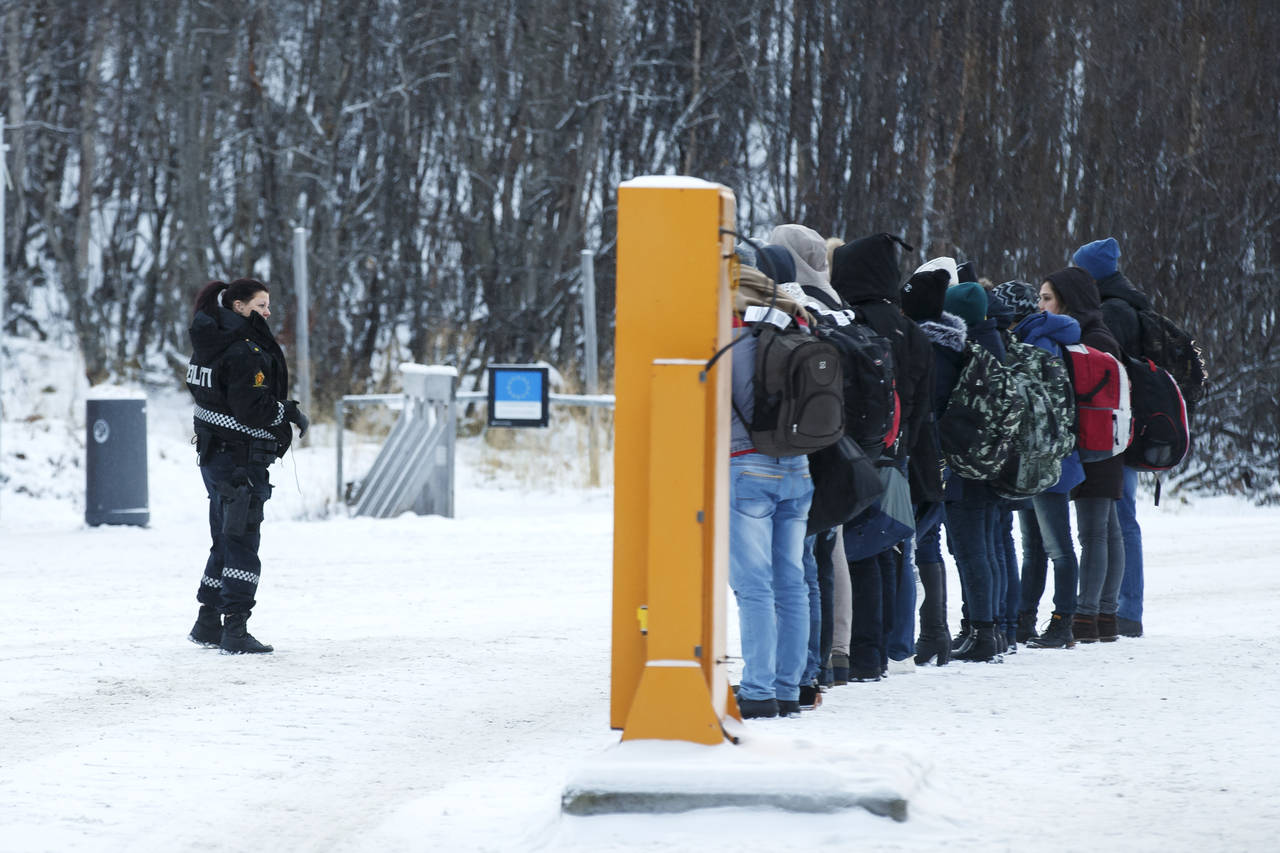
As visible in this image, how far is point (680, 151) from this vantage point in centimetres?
2662

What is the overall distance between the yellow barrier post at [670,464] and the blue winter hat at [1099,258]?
14.6 ft

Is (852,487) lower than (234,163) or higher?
lower

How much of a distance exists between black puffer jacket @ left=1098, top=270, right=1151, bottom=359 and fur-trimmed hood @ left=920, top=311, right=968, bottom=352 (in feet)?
4.96

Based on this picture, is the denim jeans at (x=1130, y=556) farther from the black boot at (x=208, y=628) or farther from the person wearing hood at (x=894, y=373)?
the black boot at (x=208, y=628)

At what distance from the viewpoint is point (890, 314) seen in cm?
731

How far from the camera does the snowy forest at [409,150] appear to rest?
78.4 ft

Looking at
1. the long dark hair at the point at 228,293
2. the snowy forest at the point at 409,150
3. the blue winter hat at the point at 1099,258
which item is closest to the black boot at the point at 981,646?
the blue winter hat at the point at 1099,258

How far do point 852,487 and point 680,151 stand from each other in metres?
20.7

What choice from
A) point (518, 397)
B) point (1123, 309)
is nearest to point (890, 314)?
point (1123, 309)

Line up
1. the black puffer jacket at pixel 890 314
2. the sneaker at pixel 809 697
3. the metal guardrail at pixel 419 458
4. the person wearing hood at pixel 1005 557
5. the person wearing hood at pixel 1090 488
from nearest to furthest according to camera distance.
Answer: the sneaker at pixel 809 697
the black puffer jacket at pixel 890 314
the person wearing hood at pixel 1005 557
the person wearing hood at pixel 1090 488
the metal guardrail at pixel 419 458

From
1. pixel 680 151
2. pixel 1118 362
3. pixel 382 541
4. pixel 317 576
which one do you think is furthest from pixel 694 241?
pixel 680 151

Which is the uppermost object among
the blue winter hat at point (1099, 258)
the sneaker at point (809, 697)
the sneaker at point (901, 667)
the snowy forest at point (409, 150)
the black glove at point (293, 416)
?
the snowy forest at point (409, 150)

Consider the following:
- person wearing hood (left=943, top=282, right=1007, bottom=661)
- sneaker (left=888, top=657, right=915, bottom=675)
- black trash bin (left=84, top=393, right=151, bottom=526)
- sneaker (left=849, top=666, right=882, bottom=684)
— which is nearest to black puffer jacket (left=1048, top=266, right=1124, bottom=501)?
person wearing hood (left=943, top=282, right=1007, bottom=661)

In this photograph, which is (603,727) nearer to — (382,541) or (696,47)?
(382,541)
